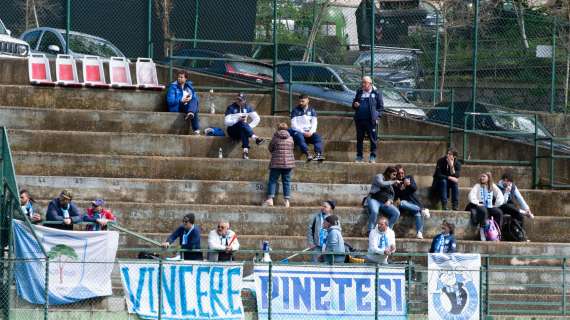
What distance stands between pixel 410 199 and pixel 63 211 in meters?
6.21

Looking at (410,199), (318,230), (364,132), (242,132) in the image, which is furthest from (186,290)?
(364,132)

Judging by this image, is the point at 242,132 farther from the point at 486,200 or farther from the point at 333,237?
the point at 486,200

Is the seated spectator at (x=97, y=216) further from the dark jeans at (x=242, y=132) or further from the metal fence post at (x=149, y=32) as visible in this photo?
the metal fence post at (x=149, y=32)

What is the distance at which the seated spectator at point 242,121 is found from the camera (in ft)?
88.3

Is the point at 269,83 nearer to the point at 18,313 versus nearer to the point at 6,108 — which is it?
the point at 6,108

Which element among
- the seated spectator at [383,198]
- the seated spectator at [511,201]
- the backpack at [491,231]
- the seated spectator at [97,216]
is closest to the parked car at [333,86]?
the seated spectator at [511,201]

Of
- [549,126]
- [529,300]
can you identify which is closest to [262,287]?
[529,300]

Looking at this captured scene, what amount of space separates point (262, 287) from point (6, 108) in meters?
7.85

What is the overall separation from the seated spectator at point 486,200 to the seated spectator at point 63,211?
703 cm

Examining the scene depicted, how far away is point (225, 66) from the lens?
31500 millimetres

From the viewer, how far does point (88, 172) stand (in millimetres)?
26406

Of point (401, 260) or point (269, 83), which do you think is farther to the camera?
point (269, 83)

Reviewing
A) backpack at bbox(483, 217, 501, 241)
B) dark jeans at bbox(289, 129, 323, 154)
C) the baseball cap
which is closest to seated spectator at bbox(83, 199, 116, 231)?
the baseball cap

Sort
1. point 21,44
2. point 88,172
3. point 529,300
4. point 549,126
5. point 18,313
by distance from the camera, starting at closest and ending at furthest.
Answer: point 18,313, point 529,300, point 88,172, point 21,44, point 549,126
